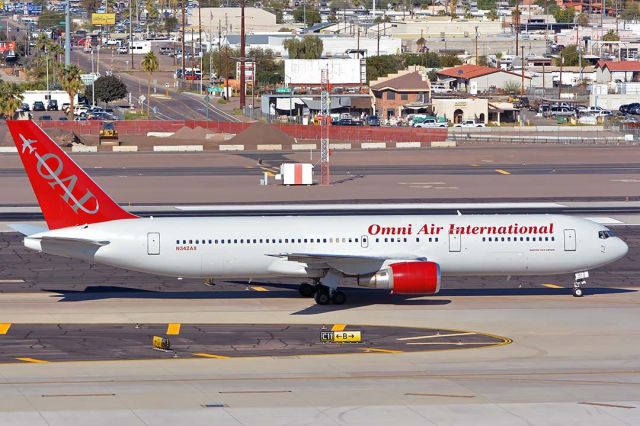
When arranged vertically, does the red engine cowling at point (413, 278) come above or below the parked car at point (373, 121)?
above

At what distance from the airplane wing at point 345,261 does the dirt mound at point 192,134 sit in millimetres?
94677

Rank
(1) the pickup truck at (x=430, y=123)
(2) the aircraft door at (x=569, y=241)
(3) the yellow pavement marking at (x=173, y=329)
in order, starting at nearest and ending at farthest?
1. (3) the yellow pavement marking at (x=173, y=329)
2. (2) the aircraft door at (x=569, y=241)
3. (1) the pickup truck at (x=430, y=123)

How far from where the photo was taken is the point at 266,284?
186ft

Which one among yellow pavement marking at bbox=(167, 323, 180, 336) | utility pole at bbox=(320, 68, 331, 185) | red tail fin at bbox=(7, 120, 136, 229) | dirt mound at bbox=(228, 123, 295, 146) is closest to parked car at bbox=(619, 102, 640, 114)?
dirt mound at bbox=(228, 123, 295, 146)

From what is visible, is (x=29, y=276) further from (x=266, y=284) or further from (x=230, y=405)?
(x=230, y=405)

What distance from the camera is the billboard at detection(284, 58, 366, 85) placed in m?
187

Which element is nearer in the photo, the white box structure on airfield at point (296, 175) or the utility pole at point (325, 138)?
the utility pole at point (325, 138)

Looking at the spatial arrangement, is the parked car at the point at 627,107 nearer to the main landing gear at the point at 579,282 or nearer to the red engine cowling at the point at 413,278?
the main landing gear at the point at 579,282

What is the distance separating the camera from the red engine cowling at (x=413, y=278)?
48.8 metres

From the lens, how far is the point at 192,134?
144m

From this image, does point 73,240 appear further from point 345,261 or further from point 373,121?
point 373,121

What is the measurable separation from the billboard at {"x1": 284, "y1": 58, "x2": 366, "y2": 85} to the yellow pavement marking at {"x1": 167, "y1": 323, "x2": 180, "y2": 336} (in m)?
142

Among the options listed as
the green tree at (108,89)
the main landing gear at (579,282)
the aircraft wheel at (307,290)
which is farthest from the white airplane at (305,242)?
the green tree at (108,89)

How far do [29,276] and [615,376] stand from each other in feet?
103
